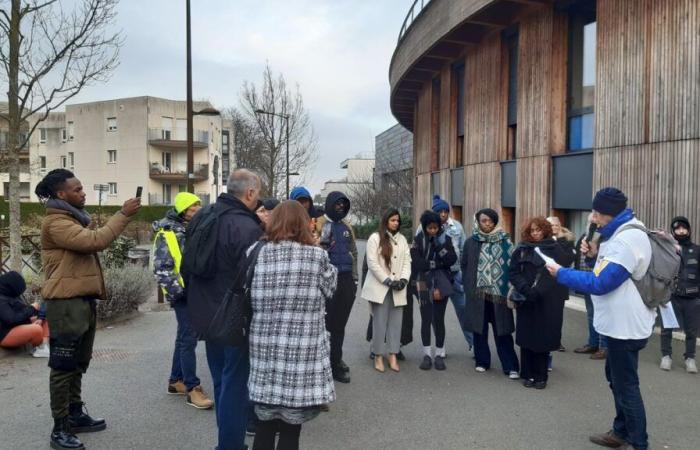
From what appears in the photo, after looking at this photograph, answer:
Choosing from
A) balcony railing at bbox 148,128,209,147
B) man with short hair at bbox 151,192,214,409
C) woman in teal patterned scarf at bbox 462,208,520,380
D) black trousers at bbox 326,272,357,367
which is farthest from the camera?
balcony railing at bbox 148,128,209,147

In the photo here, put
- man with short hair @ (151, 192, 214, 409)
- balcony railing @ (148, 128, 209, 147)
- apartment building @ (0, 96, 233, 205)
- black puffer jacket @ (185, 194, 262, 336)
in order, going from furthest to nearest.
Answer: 1. apartment building @ (0, 96, 233, 205)
2. balcony railing @ (148, 128, 209, 147)
3. man with short hair @ (151, 192, 214, 409)
4. black puffer jacket @ (185, 194, 262, 336)

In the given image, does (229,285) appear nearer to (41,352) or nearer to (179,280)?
(179,280)

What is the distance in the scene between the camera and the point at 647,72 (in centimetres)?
954

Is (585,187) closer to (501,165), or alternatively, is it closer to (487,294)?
(501,165)

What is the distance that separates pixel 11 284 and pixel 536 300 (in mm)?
5844

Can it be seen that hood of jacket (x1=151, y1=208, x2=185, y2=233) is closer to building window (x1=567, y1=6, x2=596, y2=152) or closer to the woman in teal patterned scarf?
the woman in teal patterned scarf

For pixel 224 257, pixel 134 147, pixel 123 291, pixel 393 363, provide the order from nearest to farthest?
1. pixel 224 257
2. pixel 393 363
3. pixel 123 291
4. pixel 134 147

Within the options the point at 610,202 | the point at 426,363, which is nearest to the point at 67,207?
the point at 610,202

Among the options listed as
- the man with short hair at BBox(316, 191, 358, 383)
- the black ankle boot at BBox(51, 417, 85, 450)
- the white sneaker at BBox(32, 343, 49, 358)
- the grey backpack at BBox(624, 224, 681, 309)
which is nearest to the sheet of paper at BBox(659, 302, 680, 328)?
the grey backpack at BBox(624, 224, 681, 309)

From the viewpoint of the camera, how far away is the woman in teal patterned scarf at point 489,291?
6195mm

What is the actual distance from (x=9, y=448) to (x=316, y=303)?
9.25 ft

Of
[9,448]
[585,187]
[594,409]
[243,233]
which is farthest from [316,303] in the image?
[585,187]

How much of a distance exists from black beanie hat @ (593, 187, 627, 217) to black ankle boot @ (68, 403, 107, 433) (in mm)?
4293

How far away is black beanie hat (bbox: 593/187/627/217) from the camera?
4.11 meters
